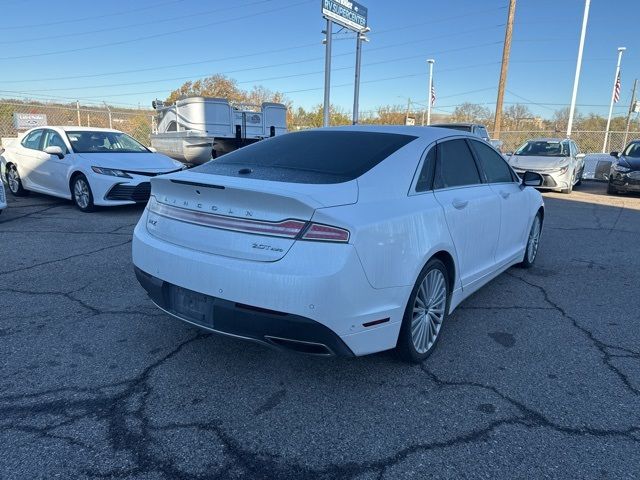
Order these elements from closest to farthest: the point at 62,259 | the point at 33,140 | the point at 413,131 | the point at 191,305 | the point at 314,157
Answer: the point at 191,305 → the point at 314,157 → the point at 413,131 → the point at 62,259 → the point at 33,140

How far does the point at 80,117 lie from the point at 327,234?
22.8 metres

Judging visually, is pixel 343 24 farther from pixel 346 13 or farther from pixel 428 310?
pixel 428 310

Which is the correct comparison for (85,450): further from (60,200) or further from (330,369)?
(60,200)

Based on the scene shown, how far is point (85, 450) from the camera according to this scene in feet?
7.43

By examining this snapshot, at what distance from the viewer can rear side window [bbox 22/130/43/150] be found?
9227 mm

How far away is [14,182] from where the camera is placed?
987 cm

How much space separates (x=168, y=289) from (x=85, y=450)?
37.4 inches

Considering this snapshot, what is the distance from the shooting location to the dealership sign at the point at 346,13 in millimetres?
19531

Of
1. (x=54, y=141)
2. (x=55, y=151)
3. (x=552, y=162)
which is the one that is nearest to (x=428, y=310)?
(x=55, y=151)

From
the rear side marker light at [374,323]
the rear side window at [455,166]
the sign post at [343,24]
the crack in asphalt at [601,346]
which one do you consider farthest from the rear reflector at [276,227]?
the sign post at [343,24]

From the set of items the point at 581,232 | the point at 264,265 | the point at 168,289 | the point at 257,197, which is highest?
the point at 257,197

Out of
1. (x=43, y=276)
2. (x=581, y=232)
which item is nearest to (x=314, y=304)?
(x=43, y=276)

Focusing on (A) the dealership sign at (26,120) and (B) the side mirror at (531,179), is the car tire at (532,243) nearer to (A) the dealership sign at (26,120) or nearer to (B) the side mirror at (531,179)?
(B) the side mirror at (531,179)

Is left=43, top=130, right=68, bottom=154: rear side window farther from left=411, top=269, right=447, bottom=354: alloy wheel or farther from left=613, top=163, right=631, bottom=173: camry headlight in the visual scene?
left=613, top=163, right=631, bottom=173: camry headlight
